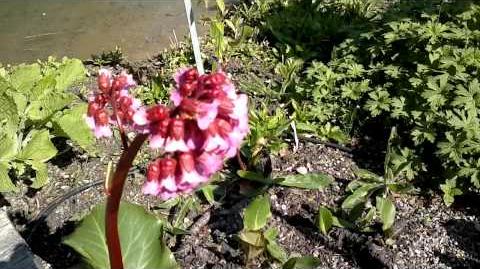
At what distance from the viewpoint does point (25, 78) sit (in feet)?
9.86

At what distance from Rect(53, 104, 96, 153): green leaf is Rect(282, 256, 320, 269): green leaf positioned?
1051 mm

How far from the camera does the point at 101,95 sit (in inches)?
60.8

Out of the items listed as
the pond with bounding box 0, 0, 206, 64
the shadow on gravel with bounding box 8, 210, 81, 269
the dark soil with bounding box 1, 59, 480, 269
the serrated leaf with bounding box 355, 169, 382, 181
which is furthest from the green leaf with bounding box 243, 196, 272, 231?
the pond with bounding box 0, 0, 206, 64

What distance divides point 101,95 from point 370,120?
1.92 metres

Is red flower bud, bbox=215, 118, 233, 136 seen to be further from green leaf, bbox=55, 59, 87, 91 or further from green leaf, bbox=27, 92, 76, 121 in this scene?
green leaf, bbox=55, 59, 87, 91

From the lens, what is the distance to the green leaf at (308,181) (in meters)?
2.78

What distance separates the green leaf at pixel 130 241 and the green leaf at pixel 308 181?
2.82 feet

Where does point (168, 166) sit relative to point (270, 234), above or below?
above

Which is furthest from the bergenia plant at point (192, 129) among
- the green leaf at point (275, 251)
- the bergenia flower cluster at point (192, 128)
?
the green leaf at point (275, 251)

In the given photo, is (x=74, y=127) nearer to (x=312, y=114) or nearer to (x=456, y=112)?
(x=312, y=114)

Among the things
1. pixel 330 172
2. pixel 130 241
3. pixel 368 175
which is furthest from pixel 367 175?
pixel 130 241

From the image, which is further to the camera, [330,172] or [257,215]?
[330,172]

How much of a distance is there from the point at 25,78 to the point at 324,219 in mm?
1526

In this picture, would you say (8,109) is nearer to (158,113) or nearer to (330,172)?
A: (330,172)
